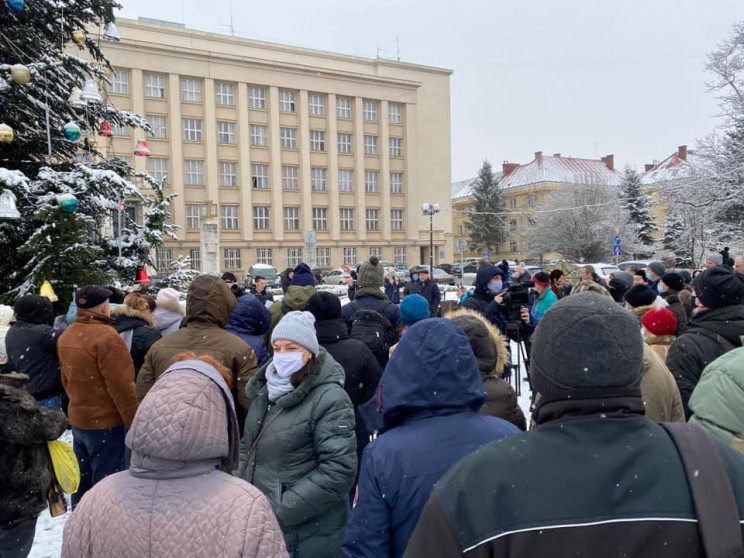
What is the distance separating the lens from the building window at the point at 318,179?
2196 inches

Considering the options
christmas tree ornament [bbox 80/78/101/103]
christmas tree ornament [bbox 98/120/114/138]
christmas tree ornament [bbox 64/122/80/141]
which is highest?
christmas tree ornament [bbox 80/78/101/103]

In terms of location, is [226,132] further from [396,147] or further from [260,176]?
[396,147]

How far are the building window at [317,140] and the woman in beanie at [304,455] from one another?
5450 centimetres

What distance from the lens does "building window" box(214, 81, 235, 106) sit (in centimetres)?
5166

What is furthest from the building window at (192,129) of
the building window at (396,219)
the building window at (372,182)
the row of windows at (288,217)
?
the building window at (396,219)

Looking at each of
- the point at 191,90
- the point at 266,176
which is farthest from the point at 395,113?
the point at 191,90

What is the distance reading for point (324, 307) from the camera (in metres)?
4.33

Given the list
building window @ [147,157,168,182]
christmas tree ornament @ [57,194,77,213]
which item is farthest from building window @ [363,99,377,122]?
christmas tree ornament @ [57,194,77,213]

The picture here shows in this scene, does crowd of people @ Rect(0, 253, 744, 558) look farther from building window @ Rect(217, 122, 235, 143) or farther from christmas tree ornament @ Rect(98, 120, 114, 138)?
building window @ Rect(217, 122, 235, 143)

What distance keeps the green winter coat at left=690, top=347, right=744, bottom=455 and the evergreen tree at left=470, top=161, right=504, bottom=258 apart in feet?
218

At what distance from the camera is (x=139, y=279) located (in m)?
11.1

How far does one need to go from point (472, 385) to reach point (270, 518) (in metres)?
0.83

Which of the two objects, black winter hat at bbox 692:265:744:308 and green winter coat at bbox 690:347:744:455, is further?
black winter hat at bbox 692:265:744:308

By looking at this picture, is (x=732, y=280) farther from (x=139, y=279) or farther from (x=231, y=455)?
(x=139, y=279)
